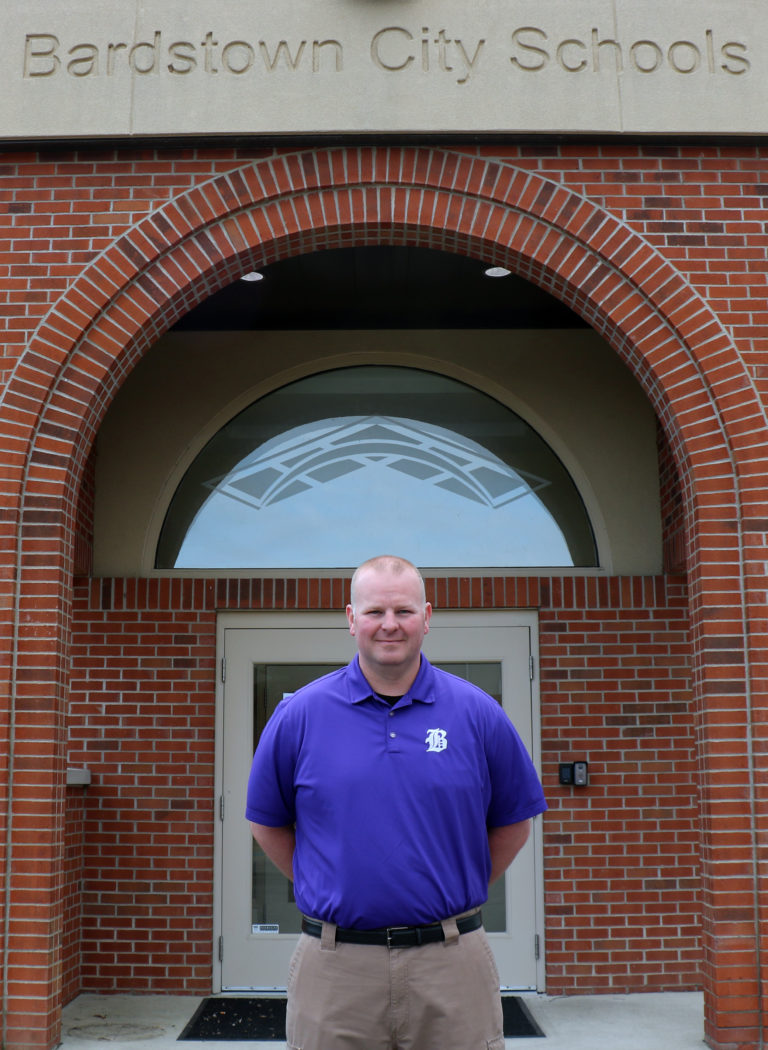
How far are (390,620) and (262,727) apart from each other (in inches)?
163

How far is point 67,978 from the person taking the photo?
20.4 ft

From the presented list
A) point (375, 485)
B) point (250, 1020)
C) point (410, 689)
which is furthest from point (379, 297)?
point (410, 689)

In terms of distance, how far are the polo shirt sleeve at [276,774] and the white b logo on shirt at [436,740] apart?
37 cm

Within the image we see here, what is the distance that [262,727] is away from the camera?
6863 mm

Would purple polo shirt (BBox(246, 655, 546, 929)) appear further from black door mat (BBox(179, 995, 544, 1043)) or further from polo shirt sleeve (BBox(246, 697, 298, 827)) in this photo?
black door mat (BBox(179, 995, 544, 1043))

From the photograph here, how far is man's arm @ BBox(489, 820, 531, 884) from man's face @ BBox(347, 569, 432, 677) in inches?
23.0

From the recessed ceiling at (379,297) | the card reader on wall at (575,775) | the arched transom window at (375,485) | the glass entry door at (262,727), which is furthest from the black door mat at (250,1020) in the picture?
the recessed ceiling at (379,297)

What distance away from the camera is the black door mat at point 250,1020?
227 inches

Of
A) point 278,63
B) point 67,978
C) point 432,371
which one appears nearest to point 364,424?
point 432,371

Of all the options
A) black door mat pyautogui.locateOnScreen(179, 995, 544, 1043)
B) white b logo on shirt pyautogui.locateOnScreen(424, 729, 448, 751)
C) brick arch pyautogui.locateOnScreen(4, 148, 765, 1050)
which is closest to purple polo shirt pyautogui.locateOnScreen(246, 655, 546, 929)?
white b logo on shirt pyautogui.locateOnScreen(424, 729, 448, 751)

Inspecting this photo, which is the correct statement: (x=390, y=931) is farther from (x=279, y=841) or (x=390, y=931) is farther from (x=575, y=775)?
(x=575, y=775)

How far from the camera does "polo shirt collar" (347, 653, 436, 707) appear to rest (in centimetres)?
299

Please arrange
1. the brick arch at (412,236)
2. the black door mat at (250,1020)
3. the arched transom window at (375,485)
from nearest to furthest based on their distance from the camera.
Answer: the brick arch at (412,236) < the black door mat at (250,1020) < the arched transom window at (375,485)

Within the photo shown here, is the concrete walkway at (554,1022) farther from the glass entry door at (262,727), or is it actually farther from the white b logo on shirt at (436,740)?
the white b logo on shirt at (436,740)
